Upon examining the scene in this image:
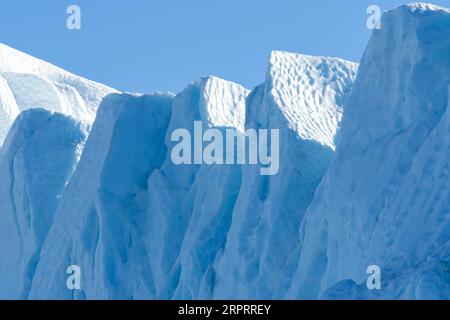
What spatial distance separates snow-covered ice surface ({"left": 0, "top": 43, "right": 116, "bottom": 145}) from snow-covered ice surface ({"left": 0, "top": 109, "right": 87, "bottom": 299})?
6.00 meters

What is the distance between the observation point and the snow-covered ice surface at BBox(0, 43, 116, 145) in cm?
3053

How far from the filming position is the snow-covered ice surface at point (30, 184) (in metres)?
19.3

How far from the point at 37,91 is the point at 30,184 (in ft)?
45.7

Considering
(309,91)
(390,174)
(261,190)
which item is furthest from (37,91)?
(390,174)

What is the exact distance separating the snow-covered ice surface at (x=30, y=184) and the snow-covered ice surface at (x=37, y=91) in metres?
6.00

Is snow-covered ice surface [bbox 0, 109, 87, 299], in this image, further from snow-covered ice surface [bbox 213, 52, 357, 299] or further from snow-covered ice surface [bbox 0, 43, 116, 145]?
snow-covered ice surface [bbox 0, 43, 116, 145]

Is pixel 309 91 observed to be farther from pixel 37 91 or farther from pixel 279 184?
pixel 37 91

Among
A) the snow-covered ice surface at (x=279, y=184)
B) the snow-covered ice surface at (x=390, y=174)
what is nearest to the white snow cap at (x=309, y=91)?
the snow-covered ice surface at (x=279, y=184)

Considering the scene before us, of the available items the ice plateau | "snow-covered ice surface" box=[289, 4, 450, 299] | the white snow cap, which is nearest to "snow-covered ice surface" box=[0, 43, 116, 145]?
the ice plateau

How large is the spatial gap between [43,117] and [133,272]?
17.1 feet

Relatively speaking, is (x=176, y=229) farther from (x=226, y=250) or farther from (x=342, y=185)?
(x=342, y=185)
